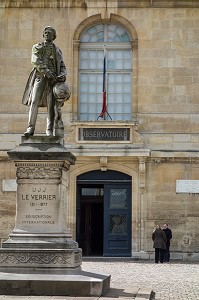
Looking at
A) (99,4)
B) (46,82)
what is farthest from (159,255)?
(46,82)

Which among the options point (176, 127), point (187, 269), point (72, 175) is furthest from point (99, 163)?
point (187, 269)

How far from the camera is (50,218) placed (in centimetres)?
1201

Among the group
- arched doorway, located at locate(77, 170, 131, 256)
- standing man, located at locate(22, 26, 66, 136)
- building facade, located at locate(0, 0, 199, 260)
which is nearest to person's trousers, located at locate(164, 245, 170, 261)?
building facade, located at locate(0, 0, 199, 260)

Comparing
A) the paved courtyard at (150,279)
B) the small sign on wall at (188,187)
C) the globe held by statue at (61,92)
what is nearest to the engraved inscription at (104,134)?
the small sign on wall at (188,187)

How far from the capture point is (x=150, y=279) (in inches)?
627

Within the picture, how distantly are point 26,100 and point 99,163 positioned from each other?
10856 mm

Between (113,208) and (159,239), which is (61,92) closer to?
(159,239)

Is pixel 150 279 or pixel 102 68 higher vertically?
pixel 102 68

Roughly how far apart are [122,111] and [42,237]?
13.2 meters

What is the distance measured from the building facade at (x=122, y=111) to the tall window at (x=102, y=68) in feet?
0.12

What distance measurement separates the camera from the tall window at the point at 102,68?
80.9 feet

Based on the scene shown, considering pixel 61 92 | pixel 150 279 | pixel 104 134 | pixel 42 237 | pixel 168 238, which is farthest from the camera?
pixel 104 134

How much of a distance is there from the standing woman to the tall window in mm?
5079

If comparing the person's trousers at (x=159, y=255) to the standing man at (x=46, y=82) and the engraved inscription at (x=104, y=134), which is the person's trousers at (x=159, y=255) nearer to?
the engraved inscription at (x=104, y=134)
